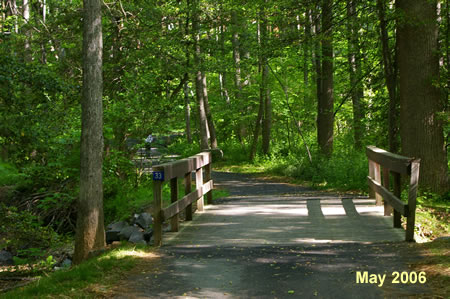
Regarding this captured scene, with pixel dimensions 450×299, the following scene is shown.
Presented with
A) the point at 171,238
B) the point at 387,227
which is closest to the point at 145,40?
the point at 171,238

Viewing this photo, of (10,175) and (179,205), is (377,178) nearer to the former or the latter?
(179,205)

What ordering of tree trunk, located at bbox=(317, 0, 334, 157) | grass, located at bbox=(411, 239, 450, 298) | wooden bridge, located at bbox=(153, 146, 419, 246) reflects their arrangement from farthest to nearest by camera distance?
tree trunk, located at bbox=(317, 0, 334, 157)
wooden bridge, located at bbox=(153, 146, 419, 246)
grass, located at bbox=(411, 239, 450, 298)

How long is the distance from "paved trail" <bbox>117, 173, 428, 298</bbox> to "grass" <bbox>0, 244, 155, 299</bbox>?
291mm

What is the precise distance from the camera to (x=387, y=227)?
815 cm

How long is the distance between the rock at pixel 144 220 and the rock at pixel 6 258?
3323 millimetres

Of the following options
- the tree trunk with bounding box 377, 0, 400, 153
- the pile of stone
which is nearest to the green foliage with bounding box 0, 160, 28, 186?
the pile of stone

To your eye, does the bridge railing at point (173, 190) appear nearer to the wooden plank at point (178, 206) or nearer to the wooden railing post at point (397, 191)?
the wooden plank at point (178, 206)

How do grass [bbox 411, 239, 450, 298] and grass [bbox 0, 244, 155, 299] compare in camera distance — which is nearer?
grass [bbox 411, 239, 450, 298]

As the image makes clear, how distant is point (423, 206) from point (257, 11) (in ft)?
34.5

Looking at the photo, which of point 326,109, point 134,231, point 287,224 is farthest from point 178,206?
point 326,109

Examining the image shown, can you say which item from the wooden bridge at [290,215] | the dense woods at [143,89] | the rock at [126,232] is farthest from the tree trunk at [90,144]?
the wooden bridge at [290,215]

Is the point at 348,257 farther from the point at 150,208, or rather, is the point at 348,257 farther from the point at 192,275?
the point at 150,208

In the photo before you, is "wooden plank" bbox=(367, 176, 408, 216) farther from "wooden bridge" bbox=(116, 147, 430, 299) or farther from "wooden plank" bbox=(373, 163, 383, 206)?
"wooden plank" bbox=(373, 163, 383, 206)

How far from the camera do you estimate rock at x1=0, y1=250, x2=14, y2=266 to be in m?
11.8
